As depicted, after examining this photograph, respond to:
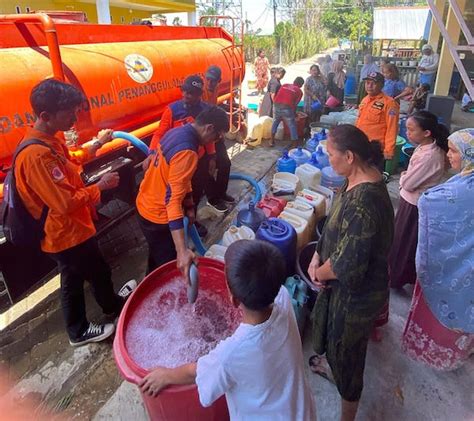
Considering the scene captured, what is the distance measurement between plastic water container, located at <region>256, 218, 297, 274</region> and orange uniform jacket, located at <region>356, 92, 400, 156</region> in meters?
2.04

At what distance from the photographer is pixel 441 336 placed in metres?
2.25

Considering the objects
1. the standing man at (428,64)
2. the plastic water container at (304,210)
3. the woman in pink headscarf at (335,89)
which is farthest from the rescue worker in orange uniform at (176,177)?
the standing man at (428,64)

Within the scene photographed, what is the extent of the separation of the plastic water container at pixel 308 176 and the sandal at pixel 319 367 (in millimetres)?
2160

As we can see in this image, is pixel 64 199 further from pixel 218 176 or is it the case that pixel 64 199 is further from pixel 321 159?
pixel 321 159

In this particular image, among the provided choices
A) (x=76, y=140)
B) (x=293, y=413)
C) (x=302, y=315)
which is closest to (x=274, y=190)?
(x=302, y=315)

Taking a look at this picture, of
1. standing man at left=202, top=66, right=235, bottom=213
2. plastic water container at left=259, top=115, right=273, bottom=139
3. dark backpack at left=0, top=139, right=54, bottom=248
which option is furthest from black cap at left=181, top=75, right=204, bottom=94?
plastic water container at left=259, top=115, right=273, bottom=139

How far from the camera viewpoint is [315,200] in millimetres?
3465

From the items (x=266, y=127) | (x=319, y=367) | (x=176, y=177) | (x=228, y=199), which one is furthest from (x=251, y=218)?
(x=266, y=127)

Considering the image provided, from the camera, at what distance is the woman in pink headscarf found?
322 inches

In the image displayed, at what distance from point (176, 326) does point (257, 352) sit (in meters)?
0.84

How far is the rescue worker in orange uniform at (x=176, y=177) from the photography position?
6.48 ft

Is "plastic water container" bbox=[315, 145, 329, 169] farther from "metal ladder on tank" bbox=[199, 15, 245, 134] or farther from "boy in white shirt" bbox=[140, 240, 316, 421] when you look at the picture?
"boy in white shirt" bbox=[140, 240, 316, 421]

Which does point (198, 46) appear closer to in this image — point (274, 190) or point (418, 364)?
point (274, 190)

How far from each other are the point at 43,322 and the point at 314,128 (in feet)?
16.6
